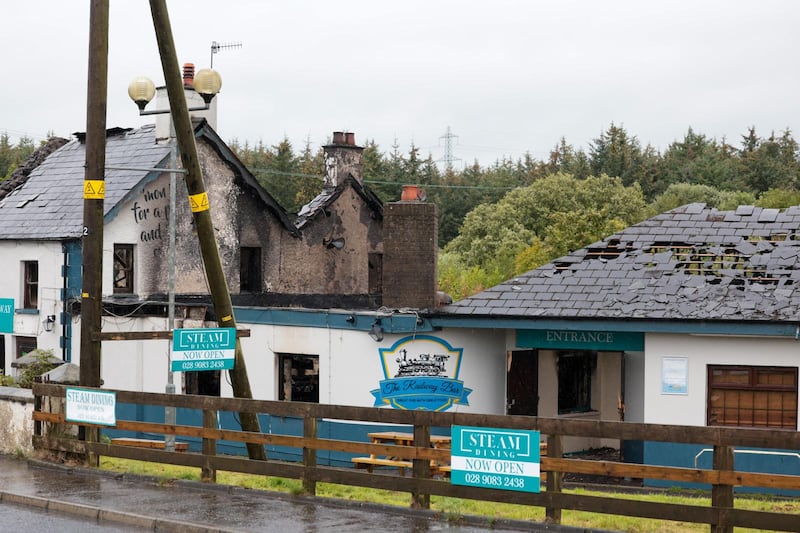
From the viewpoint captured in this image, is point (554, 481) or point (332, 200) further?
point (332, 200)

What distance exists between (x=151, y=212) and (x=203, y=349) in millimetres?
14274

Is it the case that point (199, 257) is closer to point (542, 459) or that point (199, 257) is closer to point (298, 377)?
point (298, 377)

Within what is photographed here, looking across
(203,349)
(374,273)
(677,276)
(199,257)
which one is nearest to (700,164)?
(374,273)

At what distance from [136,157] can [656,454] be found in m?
17.1

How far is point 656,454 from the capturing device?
20641mm

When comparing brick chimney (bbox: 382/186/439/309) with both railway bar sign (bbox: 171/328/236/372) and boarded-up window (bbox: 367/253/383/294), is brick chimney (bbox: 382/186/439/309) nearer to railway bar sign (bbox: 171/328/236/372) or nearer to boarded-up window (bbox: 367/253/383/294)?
railway bar sign (bbox: 171/328/236/372)

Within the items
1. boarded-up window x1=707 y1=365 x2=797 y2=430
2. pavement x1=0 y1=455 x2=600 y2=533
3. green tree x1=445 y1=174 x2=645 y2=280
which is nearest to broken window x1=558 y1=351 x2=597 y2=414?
boarded-up window x1=707 y1=365 x2=797 y2=430

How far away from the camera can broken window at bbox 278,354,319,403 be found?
2459cm

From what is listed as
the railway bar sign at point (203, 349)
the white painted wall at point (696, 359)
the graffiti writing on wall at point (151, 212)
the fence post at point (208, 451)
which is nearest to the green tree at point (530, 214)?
the graffiti writing on wall at point (151, 212)

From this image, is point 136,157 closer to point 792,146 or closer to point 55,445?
point 55,445

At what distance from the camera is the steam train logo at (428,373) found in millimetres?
22750

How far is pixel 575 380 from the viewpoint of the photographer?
25.4 meters

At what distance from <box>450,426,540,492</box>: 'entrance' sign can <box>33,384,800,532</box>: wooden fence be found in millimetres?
87

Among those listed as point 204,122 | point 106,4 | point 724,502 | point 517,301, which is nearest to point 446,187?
point 204,122
